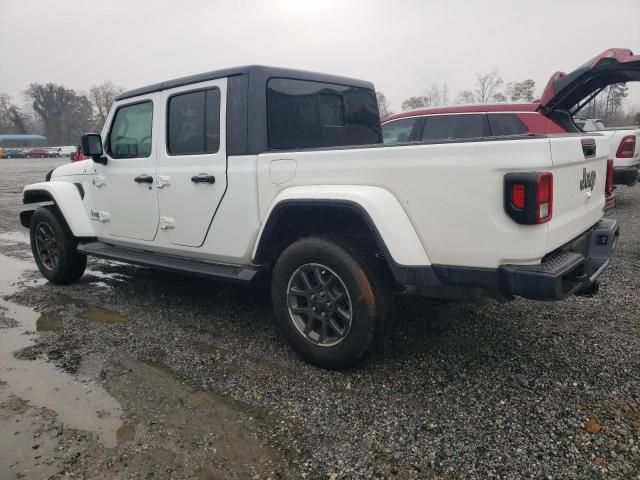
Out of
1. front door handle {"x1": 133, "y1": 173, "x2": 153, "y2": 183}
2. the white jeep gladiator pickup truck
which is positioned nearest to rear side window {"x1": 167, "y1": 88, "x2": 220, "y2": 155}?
the white jeep gladiator pickup truck

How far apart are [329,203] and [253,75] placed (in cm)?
130

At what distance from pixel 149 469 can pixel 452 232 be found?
1966 mm

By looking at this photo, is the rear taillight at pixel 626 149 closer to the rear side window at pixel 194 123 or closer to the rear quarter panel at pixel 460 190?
the rear quarter panel at pixel 460 190

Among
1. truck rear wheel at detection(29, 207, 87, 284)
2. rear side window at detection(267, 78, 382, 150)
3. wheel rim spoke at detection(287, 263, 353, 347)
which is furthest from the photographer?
truck rear wheel at detection(29, 207, 87, 284)

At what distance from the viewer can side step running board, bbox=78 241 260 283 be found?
353 cm

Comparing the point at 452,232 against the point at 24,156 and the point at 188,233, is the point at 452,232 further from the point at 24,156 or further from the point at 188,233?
the point at 24,156

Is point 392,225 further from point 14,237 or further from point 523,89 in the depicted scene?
point 523,89

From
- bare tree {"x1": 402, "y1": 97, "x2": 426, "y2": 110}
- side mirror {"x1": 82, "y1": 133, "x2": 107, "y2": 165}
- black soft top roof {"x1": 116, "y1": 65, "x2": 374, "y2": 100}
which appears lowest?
side mirror {"x1": 82, "y1": 133, "x2": 107, "y2": 165}

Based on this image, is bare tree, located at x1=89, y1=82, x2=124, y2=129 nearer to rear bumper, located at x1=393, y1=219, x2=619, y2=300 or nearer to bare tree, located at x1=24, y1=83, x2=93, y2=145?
bare tree, located at x1=24, y1=83, x2=93, y2=145

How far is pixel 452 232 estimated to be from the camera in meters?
2.57

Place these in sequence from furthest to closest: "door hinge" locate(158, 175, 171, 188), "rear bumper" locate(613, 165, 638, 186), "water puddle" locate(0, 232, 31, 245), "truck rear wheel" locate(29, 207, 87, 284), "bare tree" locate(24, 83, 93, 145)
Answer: "bare tree" locate(24, 83, 93, 145), "water puddle" locate(0, 232, 31, 245), "rear bumper" locate(613, 165, 638, 186), "truck rear wheel" locate(29, 207, 87, 284), "door hinge" locate(158, 175, 171, 188)

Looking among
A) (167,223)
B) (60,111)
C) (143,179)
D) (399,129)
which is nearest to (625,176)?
Result: (399,129)

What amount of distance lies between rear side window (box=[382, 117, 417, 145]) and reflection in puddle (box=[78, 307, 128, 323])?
200 inches

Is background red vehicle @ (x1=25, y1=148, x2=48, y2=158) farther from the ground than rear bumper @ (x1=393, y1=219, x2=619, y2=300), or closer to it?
farther from the ground
